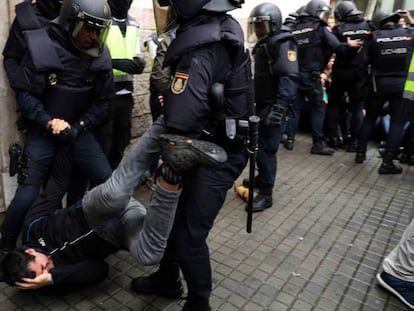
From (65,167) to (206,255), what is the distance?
144cm

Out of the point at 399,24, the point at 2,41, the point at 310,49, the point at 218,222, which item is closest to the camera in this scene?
the point at 2,41

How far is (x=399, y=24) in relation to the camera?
5.01 m

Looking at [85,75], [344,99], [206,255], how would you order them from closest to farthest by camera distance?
[206,255] → [85,75] → [344,99]

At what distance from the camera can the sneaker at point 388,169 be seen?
5.05 metres

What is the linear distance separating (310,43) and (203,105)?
14.0 feet

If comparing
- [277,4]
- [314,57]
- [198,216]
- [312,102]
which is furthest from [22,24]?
[277,4]

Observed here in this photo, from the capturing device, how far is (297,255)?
3.13 m

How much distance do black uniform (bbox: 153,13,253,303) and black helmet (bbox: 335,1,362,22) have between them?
4312mm

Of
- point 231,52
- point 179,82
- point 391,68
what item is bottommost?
point 391,68

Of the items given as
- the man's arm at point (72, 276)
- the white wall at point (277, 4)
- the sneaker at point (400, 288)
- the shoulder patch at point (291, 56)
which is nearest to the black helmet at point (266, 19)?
the shoulder patch at point (291, 56)

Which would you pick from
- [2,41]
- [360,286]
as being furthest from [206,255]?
[2,41]

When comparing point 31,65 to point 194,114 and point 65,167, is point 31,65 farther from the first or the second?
point 194,114

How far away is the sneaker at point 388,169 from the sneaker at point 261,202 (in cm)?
199

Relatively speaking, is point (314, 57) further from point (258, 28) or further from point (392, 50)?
point (258, 28)
